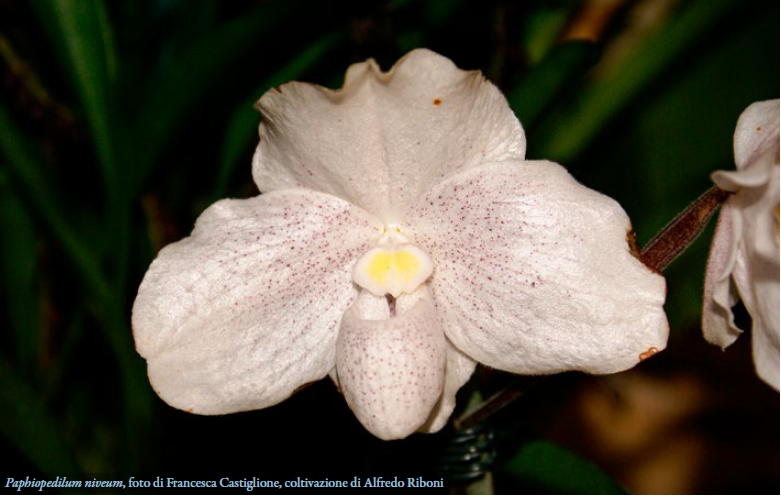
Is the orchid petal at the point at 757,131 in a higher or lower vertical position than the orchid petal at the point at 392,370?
higher

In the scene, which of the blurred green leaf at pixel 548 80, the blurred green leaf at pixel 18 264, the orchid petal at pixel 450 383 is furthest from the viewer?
the blurred green leaf at pixel 18 264

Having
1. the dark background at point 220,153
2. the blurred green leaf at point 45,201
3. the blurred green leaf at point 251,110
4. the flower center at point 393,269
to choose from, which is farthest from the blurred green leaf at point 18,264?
the flower center at point 393,269

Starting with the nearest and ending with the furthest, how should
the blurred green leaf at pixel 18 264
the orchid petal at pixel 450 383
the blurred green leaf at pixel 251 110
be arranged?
1. the orchid petal at pixel 450 383
2. the blurred green leaf at pixel 251 110
3. the blurred green leaf at pixel 18 264

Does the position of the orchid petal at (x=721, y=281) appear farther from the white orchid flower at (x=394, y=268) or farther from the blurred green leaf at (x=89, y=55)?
the blurred green leaf at (x=89, y=55)

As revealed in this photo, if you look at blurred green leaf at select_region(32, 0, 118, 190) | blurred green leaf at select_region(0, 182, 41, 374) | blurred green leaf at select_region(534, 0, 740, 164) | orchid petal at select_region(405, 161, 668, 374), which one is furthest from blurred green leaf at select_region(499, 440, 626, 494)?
blurred green leaf at select_region(0, 182, 41, 374)

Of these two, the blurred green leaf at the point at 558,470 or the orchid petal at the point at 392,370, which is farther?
the blurred green leaf at the point at 558,470

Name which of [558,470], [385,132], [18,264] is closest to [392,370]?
[385,132]

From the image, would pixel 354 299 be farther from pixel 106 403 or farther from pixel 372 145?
pixel 106 403

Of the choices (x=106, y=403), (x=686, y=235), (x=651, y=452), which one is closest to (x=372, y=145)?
(x=686, y=235)
